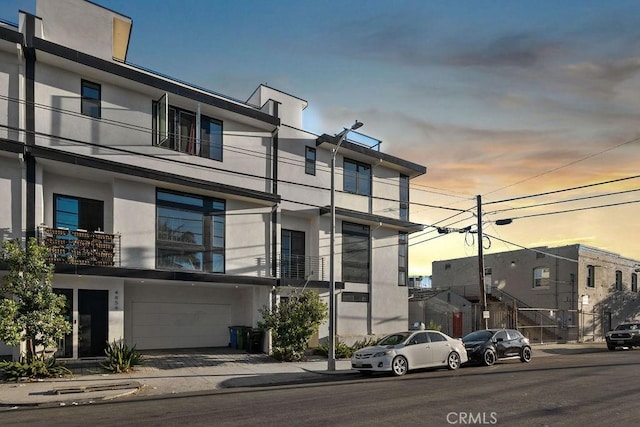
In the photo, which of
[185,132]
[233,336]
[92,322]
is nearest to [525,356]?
[233,336]

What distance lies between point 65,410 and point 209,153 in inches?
490

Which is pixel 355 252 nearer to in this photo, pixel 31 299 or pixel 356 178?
pixel 356 178

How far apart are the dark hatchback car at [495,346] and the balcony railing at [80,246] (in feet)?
44.5

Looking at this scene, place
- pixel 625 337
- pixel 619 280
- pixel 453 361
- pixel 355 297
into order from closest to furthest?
1. pixel 453 361
2. pixel 355 297
3. pixel 625 337
4. pixel 619 280

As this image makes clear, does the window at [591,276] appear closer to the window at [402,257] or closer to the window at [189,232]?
the window at [402,257]

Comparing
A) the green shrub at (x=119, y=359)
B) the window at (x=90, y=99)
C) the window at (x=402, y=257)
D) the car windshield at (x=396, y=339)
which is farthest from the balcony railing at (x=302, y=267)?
the window at (x=90, y=99)

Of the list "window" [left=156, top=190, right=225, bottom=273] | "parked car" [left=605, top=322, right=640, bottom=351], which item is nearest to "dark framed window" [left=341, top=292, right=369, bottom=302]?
"window" [left=156, top=190, right=225, bottom=273]

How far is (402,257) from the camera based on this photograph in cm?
2864

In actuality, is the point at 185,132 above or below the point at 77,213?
above

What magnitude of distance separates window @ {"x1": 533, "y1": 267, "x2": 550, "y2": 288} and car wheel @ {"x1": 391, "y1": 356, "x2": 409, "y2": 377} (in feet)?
86.2

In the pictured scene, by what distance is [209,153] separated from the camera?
2125 cm

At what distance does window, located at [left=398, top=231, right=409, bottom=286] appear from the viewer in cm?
2841

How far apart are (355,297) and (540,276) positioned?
19.8 m

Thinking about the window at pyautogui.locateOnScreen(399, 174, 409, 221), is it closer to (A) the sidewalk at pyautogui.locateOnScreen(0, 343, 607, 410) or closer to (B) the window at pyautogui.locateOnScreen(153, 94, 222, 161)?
(A) the sidewalk at pyautogui.locateOnScreen(0, 343, 607, 410)
